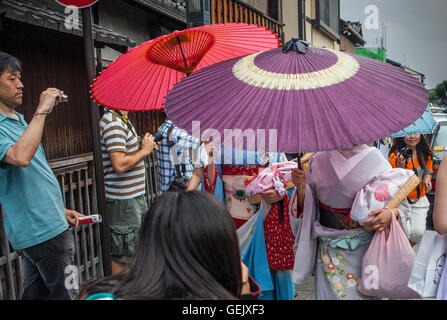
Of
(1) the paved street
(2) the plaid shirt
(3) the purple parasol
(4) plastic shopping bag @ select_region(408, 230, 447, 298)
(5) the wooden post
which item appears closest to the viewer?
(3) the purple parasol

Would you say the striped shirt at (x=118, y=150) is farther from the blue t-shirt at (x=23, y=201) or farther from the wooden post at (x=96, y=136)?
the blue t-shirt at (x=23, y=201)

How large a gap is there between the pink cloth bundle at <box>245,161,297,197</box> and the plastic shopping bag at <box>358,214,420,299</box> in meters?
0.87

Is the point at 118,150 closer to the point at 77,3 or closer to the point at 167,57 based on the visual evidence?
the point at 167,57

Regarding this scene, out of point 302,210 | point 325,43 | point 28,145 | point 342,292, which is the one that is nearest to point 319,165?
point 302,210

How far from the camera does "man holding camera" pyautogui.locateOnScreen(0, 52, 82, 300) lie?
255 cm

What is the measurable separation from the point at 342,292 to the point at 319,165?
83cm

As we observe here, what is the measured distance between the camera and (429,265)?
6.59 ft

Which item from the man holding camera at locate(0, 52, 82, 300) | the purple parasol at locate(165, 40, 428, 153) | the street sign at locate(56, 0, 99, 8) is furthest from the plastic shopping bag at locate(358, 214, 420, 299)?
the street sign at locate(56, 0, 99, 8)

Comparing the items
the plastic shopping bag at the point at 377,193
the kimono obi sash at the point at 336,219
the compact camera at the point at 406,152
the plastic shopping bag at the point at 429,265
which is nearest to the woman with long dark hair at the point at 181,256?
the plastic shopping bag at the point at 429,265

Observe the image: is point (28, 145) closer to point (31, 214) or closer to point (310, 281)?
point (31, 214)

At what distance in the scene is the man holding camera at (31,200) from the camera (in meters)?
2.55

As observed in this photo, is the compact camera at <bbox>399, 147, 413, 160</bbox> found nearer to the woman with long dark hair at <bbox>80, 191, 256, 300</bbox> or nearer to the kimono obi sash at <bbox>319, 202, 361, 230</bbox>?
the kimono obi sash at <bbox>319, 202, 361, 230</bbox>

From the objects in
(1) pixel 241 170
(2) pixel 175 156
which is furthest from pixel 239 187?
(2) pixel 175 156

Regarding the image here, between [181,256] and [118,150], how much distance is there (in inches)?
85.2
